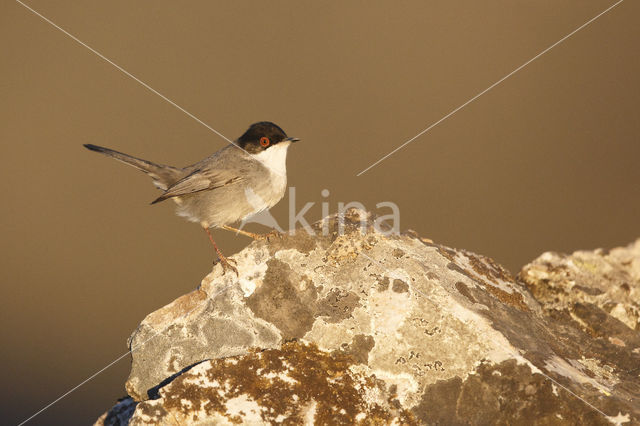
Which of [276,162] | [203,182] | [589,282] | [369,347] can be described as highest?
[203,182]

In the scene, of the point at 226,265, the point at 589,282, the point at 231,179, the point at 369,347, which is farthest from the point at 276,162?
the point at 589,282

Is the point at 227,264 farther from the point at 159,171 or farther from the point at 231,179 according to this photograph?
the point at 159,171

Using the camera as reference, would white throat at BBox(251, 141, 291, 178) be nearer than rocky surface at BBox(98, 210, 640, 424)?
No

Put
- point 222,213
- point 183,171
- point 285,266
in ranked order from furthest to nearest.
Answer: point 183,171 → point 222,213 → point 285,266

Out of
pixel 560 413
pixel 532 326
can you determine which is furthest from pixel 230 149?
pixel 560 413

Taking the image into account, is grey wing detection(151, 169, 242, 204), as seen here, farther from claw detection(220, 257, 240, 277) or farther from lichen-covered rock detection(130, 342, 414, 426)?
lichen-covered rock detection(130, 342, 414, 426)

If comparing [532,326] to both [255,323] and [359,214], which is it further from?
[255,323]

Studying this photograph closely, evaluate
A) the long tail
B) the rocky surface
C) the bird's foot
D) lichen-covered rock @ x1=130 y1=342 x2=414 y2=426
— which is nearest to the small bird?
the long tail
